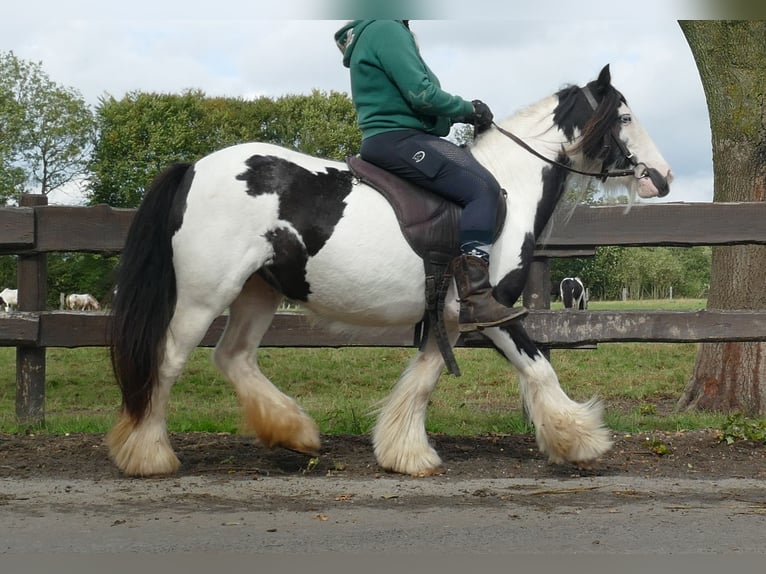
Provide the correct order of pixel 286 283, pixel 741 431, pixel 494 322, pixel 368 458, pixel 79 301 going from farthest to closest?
1. pixel 79 301
2. pixel 741 431
3. pixel 368 458
4. pixel 286 283
5. pixel 494 322

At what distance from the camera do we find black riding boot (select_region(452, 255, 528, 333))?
5.30 meters

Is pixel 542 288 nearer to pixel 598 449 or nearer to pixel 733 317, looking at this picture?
pixel 733 317

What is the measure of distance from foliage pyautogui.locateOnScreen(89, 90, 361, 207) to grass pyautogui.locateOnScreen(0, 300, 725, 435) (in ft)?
55.9

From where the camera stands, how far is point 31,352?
7180 millimetres

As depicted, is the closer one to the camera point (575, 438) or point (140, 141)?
point (575, 438)

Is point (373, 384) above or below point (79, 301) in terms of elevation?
below

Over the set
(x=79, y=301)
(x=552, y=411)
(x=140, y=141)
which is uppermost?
(x=140, y=141)

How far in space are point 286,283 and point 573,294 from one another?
717 inches

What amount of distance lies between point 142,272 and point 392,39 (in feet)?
6.47

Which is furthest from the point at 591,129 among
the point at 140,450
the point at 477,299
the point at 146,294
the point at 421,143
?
the point at 140,450

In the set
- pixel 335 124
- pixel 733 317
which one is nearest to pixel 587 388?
pixel 733 317

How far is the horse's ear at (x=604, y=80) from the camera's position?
231 inches

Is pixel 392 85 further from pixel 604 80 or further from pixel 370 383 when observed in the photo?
pixel 370 383

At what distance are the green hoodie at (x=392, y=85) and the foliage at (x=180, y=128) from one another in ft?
80.8
